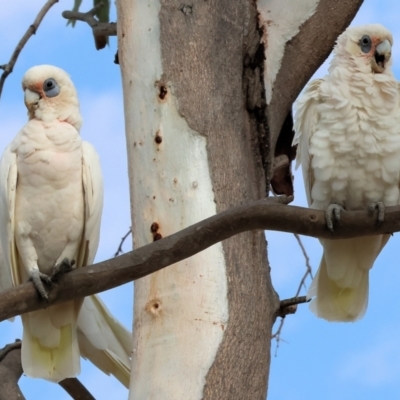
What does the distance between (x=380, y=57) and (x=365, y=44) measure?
0.08 m

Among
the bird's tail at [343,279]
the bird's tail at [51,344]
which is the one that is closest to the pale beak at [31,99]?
the bird's tail at [51,344]

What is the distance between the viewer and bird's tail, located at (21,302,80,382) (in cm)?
297

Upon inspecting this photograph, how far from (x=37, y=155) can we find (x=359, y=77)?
1197 mm

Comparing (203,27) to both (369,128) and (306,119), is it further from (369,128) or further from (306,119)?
(369,128)

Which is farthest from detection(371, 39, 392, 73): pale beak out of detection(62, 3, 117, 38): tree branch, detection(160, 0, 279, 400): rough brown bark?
detection(62, 3, 117, 38): tree branch

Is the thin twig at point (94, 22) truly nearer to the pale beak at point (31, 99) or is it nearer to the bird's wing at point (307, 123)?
the pale beak at point (31, 99)

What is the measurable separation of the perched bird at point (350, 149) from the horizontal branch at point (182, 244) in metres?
0.63

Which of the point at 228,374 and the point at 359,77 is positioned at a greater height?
the point at 359,77

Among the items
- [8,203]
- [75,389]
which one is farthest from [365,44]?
[75,389]

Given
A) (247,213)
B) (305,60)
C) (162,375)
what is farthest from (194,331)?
(305,60)

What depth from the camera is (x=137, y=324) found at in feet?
8.42

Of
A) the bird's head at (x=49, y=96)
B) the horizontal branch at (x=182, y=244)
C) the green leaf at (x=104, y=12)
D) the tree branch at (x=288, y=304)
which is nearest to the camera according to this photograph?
the horizontal branch at (x=182, y=244)

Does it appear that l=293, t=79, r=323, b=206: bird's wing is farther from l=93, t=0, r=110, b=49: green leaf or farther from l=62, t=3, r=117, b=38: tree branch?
l=93, t=0, r=110, b=49: green leaf

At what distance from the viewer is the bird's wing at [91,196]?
2.82 meters
